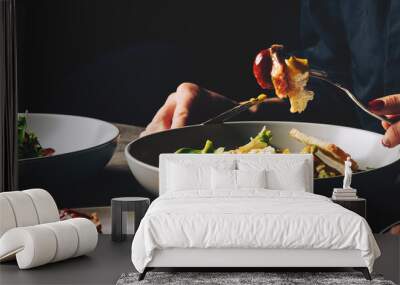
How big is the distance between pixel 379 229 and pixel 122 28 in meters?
3.68

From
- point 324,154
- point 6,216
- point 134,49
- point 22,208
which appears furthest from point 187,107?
point 6,216

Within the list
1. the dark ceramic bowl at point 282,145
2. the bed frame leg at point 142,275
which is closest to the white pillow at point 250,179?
the dark ceramic bowl at point 282,145

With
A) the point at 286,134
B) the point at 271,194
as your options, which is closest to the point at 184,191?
the point at 271,194

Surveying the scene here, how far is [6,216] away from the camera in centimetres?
580

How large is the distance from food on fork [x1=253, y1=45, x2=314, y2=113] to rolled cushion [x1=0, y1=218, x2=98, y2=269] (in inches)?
117

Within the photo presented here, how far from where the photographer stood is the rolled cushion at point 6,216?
5781 millimetres

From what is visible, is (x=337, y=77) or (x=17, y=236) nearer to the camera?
(x=17, y=236)

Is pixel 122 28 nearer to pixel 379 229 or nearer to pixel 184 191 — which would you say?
pixel 184 191

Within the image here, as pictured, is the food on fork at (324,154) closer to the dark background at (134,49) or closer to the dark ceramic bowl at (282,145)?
the dark ceramic bowl at (282,145)

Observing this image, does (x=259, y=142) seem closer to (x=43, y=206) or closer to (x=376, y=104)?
(x=376, y=104)

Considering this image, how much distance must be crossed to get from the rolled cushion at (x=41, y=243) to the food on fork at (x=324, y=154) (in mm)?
2976

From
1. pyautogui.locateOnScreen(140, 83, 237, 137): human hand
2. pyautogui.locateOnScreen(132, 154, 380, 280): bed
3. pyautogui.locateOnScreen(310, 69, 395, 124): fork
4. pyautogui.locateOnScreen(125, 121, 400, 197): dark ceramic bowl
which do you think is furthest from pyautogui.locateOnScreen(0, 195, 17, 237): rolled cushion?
pyautogui.locateOnScreen(310, 69, 395, 124): fork

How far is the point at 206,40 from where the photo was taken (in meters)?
7.91

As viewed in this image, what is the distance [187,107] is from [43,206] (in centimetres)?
234
